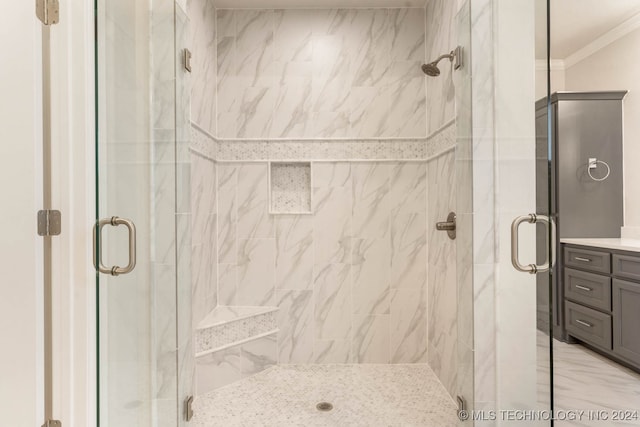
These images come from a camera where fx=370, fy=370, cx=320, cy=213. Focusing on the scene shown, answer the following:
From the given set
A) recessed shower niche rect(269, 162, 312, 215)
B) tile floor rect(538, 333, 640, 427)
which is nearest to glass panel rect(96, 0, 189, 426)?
recessed shower niche rect(269, 162, 312, 215)

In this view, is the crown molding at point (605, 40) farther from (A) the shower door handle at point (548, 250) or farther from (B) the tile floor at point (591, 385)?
(A) the shower door handle at point (548, 250)

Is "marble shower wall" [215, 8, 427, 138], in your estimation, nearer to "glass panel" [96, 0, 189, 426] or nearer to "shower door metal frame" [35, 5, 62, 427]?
"glass panel" [96, 0, 189, 426]

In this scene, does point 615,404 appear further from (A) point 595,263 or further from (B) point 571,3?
(B) point 571,3

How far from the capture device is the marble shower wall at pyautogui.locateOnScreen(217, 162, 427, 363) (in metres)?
2.73

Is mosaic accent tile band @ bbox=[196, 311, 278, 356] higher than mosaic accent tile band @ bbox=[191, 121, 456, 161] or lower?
lower

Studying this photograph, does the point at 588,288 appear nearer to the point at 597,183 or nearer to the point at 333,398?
the point at 597,183

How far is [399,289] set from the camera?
2746mm

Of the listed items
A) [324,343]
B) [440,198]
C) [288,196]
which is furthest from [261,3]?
[324,343]

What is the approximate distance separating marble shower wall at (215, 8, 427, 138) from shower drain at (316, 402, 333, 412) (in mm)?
1794

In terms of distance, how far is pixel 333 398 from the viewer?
2.18m

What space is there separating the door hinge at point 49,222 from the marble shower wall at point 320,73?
174 centimetres

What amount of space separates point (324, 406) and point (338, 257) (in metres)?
1.03

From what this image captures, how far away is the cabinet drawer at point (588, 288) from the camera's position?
2648mm

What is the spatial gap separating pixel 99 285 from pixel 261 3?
2.43 metres
